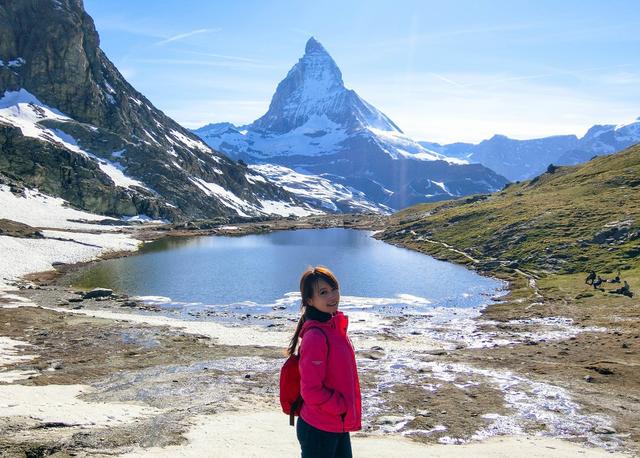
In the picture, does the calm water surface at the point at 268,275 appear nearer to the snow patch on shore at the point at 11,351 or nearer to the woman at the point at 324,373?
the snow patch on shore at the point at 11,351

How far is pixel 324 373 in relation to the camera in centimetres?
912

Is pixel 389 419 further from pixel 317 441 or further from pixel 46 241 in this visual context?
pixel 46 241

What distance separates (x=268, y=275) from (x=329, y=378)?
→ 242 feet

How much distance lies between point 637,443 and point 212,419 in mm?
17080

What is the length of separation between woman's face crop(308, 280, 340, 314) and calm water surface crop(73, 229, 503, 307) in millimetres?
53021

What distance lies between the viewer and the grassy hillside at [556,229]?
80625mm

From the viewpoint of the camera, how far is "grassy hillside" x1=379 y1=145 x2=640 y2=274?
8062 cm

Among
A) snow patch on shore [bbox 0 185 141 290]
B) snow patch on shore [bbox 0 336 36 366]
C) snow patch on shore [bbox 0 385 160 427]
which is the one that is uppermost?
snow patch on shore [bbox 0 185 141 290]

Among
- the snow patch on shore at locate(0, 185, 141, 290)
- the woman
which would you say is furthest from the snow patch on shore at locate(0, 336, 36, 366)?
the woman

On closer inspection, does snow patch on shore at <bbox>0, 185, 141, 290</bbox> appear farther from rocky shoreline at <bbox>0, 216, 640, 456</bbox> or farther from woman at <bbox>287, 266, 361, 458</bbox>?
woman at <bbox>287, 266, 361, 458</bbox>

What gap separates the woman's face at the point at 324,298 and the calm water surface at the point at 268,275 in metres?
53.0

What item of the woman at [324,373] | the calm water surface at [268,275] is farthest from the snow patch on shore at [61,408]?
the calm water surface at [268,275]

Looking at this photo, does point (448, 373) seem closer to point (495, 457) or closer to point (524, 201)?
point (495, 457)

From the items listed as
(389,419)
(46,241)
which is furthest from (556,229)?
(46,241)
